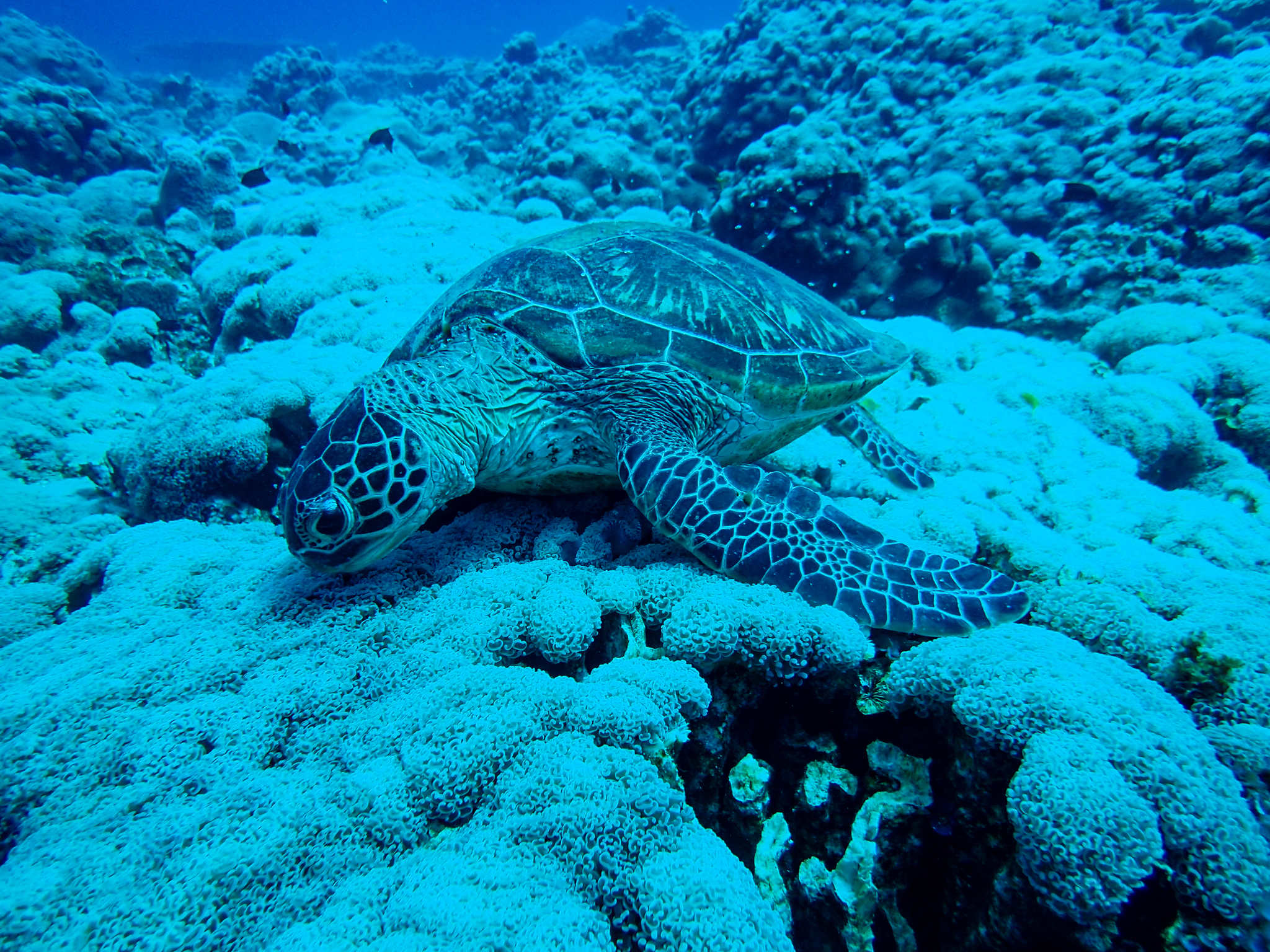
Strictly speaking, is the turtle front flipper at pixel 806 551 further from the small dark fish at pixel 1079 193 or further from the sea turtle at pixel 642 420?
the small dark fish at pixel 1079 193

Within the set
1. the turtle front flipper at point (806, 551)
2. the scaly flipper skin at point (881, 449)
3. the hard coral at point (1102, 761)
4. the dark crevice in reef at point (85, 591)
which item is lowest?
the dark crevice in reef at point (85, 591)

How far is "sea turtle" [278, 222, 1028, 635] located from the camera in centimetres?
189

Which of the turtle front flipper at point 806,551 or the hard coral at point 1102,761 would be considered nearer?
the hard coral at point 1102,761

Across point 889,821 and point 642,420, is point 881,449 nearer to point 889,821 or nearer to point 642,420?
point 642,420

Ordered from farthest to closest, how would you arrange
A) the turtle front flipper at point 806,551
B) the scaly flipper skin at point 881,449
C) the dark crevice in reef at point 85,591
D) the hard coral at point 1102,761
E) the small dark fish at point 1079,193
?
the small dark fish at point 1079,193
the scaly flipper skin at point 881,449
the dark crevice in reef at point 85,591
the turtle front flipper at point 806,551
the hard coral at point 1102,761

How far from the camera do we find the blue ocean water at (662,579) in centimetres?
114

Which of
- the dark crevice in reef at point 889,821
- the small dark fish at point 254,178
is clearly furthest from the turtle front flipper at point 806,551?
the small dark fish at point 254,178

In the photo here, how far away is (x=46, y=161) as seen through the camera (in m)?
9.88

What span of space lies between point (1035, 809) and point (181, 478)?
4.05m

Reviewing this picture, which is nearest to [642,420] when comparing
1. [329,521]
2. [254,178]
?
[329,521]

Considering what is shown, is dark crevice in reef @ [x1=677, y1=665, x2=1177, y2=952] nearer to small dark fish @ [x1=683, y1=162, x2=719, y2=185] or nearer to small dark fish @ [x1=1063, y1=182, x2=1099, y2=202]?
small dark fish @ [x1=1063, y1=182, x2=1099, y2=202]

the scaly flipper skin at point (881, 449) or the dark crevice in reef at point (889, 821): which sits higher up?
the scaly flipper skin at point (881, 449)

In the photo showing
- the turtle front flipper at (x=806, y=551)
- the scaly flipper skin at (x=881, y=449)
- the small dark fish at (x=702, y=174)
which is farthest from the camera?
the small dark fish at (x=702, y=174)

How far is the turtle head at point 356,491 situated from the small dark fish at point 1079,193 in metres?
8.25
